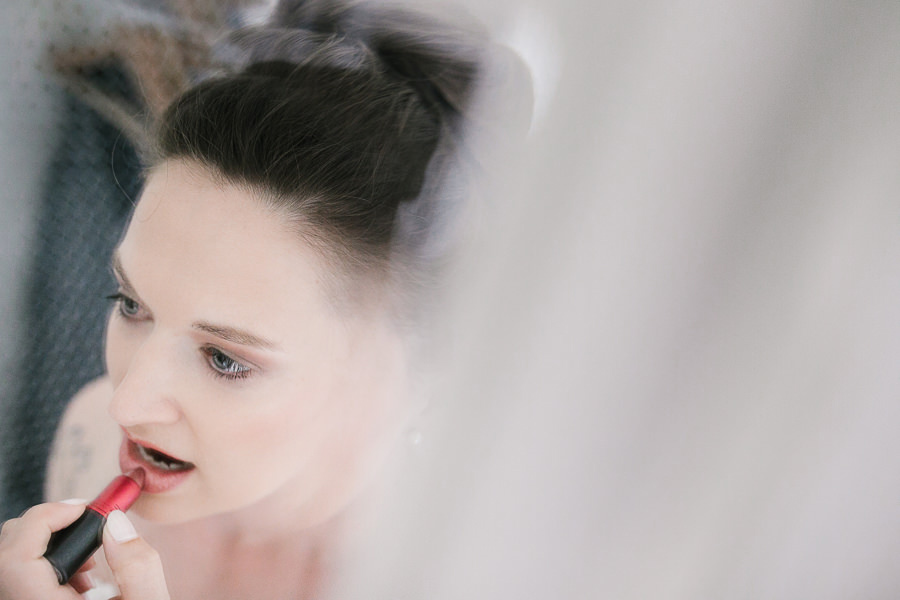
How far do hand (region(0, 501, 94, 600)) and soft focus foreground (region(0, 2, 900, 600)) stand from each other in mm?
118

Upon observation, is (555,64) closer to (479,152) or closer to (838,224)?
(479,152)

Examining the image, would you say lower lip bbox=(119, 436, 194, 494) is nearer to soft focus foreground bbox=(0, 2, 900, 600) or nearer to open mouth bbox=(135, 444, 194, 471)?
open mouth bbox=(135, 444, 194, 471)

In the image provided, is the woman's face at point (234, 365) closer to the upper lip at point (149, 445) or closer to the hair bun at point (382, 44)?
the upper lip at point (149, 445)

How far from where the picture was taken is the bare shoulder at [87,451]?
1.42 feet

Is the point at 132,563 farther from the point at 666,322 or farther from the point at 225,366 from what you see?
the point at 666,322

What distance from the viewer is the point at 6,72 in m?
0.42

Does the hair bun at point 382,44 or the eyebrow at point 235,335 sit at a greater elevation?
the hair bun at point 382,44

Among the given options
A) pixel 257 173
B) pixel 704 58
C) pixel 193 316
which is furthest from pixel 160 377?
pixel 704 58

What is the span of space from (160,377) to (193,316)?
52 mm

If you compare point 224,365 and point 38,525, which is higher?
point 224,365

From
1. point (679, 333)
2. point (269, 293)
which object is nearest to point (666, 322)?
point (679, 333)

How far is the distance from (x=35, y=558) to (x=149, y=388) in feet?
0.46

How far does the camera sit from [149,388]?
0.42 m

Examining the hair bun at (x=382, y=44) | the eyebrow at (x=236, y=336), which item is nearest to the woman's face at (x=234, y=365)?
the eyebrow at (x=236, y=336)
